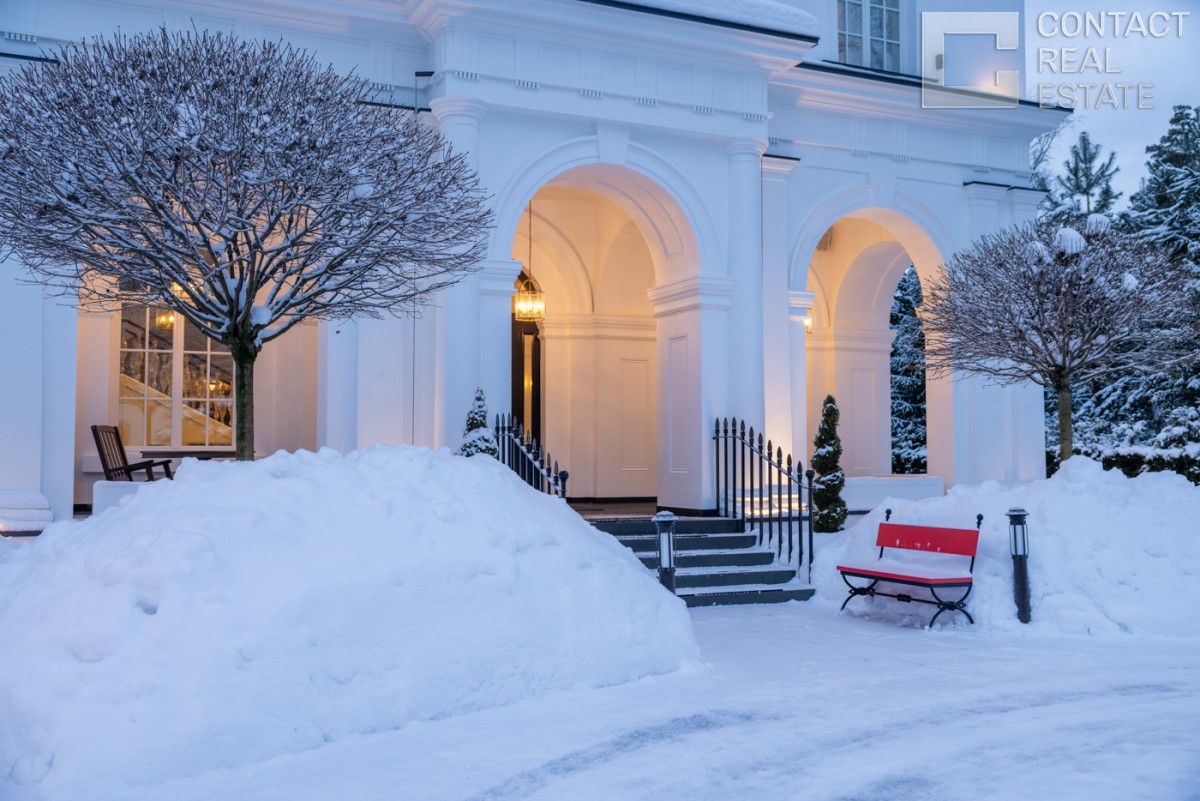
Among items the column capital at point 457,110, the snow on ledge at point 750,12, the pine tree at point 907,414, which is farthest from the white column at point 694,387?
the pine tree at point 907,414

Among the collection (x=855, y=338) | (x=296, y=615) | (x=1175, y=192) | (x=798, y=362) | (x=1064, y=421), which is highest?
(x=1175, y=192)

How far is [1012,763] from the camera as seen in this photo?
499 centimetres

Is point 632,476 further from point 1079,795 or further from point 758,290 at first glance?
point 1079,795

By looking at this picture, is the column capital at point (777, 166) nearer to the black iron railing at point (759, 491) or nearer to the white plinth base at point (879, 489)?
the black iron railing at point (759, 491)

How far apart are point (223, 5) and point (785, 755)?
33.0 ft

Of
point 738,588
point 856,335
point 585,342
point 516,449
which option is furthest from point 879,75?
point 738,588

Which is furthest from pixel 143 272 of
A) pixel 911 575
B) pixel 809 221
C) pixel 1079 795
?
pixel 809 221

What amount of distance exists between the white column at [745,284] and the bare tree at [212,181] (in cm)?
511

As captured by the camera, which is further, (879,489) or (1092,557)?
(879,489)

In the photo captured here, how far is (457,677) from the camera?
5.86 meters

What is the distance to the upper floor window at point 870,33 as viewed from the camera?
1528 centimetres

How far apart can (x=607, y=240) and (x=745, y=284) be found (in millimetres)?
3557

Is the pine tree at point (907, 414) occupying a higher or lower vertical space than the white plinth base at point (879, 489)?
higher

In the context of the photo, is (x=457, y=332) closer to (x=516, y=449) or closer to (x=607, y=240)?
(x=516, y=449)
